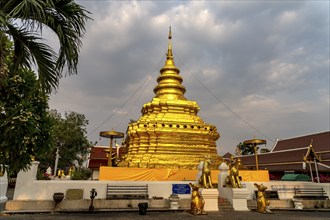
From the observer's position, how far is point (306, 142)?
25016 mm

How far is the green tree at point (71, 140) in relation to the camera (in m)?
26.8

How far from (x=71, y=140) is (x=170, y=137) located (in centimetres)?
1576

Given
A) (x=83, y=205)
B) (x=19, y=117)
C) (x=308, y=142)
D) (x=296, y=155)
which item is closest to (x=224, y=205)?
(x=83, y=205)

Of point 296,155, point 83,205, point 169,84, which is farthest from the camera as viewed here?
point 296,155

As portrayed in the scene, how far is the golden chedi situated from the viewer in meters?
15.4

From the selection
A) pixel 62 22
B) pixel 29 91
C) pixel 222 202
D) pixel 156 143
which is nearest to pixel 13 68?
pixel 29 91

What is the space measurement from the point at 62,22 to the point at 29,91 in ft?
6.47

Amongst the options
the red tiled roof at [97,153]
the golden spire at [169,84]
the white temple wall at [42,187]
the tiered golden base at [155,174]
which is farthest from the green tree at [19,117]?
the red tiled roof at [97,153]

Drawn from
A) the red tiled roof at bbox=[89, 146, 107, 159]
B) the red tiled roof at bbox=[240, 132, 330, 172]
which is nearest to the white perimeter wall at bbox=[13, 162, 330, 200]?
the red tiled roof at bbox=[240, 132, 330, 172]

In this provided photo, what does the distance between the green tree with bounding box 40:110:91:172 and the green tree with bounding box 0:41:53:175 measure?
21910 mm

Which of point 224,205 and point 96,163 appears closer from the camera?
point 224,205

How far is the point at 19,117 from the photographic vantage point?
4914 millimetres

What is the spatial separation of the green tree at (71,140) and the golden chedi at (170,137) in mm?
11929

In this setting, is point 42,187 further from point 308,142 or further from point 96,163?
point 308,142
